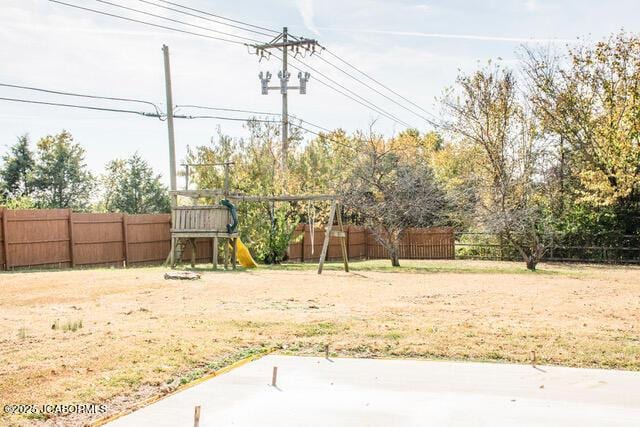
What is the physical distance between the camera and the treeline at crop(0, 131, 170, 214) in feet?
121

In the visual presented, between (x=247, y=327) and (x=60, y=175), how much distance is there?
3471 cm

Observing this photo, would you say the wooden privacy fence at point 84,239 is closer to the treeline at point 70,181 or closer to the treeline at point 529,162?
the treeline at point 529,162

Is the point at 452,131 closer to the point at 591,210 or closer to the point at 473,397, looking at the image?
the point at 591,210

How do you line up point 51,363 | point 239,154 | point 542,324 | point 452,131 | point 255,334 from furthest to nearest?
point 452,131, point 239,154, point 542,324, point 255,334, point 51,363

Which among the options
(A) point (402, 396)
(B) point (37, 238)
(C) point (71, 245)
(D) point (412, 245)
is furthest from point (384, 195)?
(A) point (402, 396)

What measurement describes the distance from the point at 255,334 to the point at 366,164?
15.5m

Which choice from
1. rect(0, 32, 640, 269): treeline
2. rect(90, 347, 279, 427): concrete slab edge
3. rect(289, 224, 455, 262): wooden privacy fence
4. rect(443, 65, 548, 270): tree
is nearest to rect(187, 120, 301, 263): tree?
rect(0, 32, 640, 269): treeline

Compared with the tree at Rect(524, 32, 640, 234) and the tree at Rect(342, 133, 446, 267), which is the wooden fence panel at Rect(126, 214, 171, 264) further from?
the tree at Rect(524, 32, 640, 234)

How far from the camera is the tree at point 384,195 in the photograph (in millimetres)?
21734

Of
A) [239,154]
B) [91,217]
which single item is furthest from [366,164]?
[91,217]

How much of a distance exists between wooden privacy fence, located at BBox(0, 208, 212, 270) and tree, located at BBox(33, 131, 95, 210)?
19.3m

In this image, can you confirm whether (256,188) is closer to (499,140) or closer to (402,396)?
(499,140)

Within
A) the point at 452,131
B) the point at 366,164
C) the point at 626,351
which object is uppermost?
the point at 452,131

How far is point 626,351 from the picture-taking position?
6.34 metres
